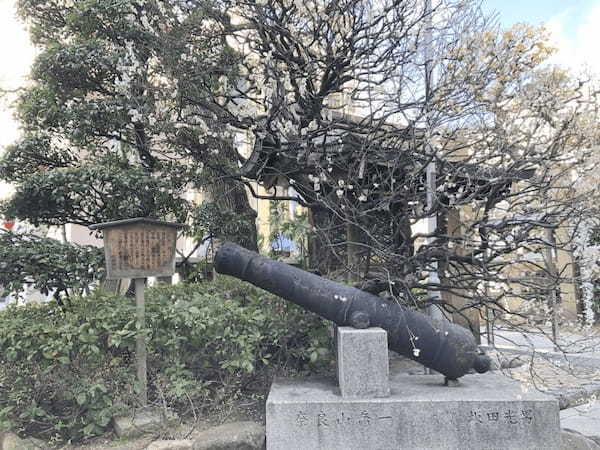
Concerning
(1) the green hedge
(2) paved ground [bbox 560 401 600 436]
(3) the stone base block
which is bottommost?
(2) paved ground [bbox 560 401 600 436]

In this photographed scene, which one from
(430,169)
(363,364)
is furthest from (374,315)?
(430,169)

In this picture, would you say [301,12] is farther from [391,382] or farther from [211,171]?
[391,382]

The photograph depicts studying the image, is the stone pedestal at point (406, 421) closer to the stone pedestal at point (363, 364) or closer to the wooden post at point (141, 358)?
the stone pedestal at point (363, 364)

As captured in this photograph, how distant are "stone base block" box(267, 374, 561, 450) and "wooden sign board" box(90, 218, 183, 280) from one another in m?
2.17

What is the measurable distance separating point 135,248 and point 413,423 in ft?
11.9

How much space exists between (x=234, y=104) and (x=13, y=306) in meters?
4.35

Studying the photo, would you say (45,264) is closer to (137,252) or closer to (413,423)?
(137,252)

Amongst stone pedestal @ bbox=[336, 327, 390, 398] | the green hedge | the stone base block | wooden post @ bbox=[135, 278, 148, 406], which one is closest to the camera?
the stone base block

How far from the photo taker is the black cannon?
4.66m

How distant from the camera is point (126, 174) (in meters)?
6.35

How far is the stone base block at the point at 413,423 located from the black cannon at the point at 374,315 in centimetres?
52

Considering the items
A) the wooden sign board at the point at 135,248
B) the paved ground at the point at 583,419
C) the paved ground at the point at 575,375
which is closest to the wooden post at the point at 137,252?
the wooden sign board at the point at 135,248

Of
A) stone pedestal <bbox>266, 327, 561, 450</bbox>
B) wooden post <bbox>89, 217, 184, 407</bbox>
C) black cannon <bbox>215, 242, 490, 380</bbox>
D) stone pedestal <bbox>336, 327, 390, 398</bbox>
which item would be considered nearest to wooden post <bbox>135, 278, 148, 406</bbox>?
wooden post <bbox>89, 217, 184, 407</bbox>

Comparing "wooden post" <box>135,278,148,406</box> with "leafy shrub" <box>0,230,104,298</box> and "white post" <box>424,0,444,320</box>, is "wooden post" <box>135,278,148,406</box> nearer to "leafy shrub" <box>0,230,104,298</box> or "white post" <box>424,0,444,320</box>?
"leafy shrub" <box>0,230,104,298</box>
